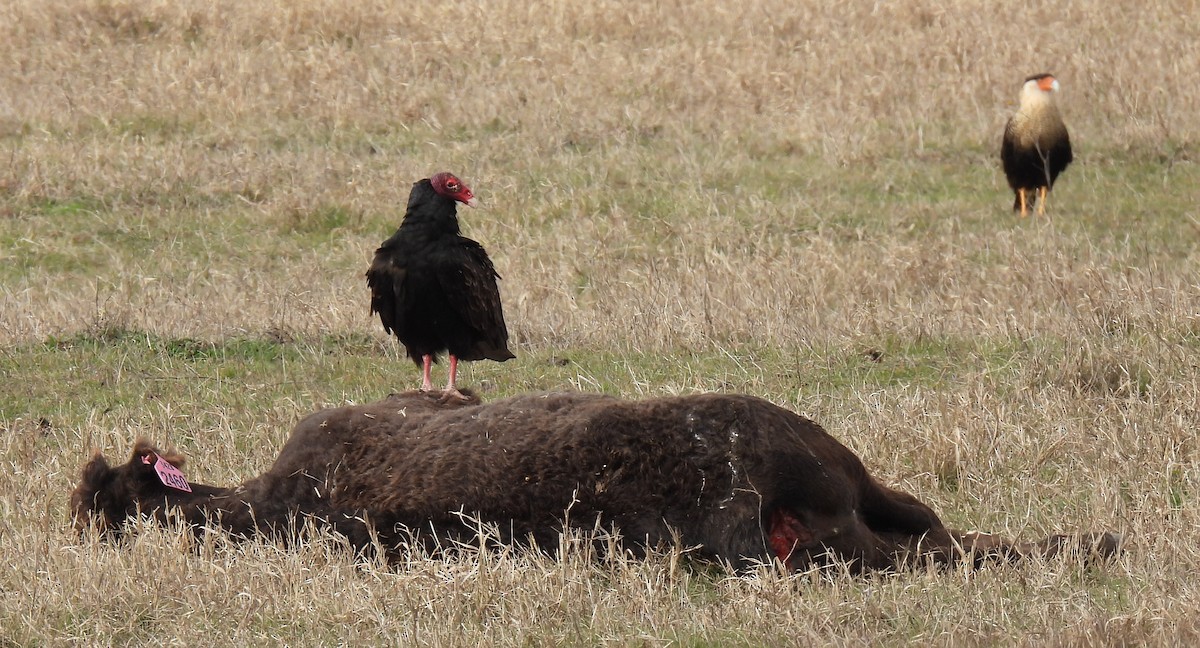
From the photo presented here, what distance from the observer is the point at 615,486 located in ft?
15.6

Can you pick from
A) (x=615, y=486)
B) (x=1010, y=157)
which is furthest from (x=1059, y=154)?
(x=615, y=486)

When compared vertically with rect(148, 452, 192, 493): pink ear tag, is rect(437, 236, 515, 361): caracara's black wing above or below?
above

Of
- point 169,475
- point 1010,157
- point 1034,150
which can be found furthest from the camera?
point 1010,157

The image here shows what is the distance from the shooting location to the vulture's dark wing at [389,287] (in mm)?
6559

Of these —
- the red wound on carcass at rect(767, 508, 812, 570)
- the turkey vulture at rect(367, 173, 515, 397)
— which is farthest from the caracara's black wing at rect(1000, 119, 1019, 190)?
the red wound on carcass at rect(767, 508, 812, 570)

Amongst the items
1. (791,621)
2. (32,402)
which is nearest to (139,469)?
(791,621)

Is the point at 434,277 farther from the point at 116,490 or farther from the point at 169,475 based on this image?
the point at 116,490

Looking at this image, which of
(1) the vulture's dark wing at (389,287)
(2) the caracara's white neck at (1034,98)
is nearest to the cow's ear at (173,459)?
(1) the vulture's dark wing at (389,287)

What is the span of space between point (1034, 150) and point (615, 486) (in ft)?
33.1

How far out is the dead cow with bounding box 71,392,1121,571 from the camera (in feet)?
15.4

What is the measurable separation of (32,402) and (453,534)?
4.16 m

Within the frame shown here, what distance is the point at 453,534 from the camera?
15.9 feet

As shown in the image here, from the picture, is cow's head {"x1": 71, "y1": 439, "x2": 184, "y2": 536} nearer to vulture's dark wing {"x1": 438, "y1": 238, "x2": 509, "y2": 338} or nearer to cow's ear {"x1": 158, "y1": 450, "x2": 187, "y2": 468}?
cow's ear {"x1": 158, "y1": 450, "x2": 187, "y2": 468}

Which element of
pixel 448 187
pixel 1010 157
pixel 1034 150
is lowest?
pixel 1010 157
